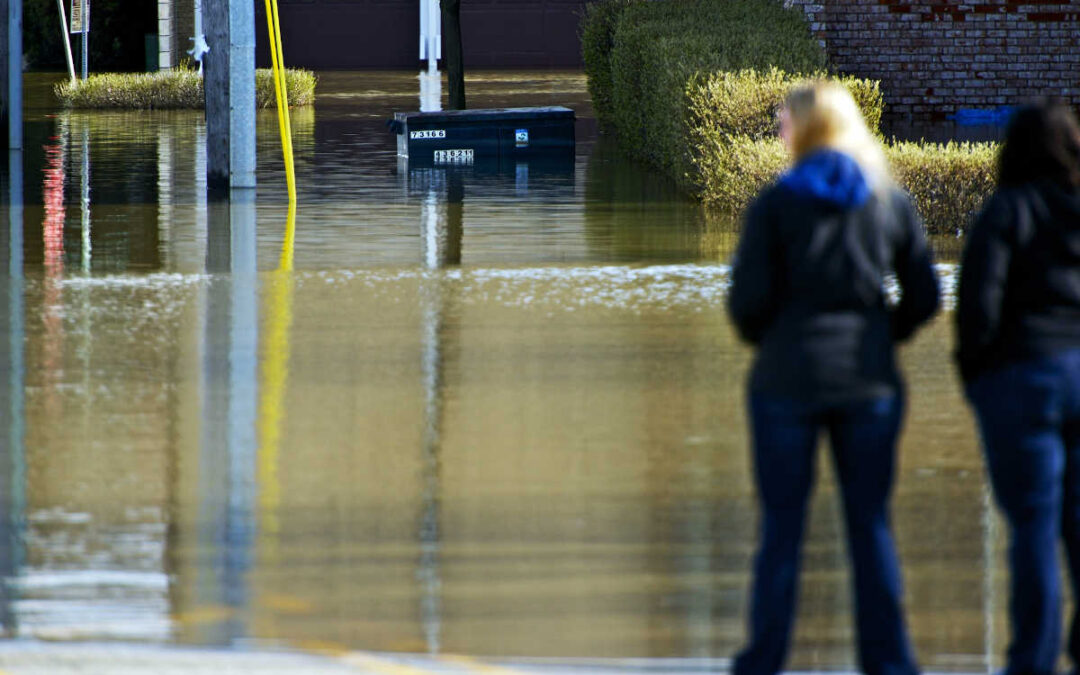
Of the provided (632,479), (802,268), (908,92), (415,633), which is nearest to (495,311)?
(632,479)

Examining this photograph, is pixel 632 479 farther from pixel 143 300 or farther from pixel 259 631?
pixel 143 300

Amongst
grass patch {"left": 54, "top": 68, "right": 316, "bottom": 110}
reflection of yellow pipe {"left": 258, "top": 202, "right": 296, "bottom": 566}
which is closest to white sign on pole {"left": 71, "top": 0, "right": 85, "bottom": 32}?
grass patch {"left": 54, "top": 68, "right": 316, "bottom": 110}

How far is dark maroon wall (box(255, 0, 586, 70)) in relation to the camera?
139 ft

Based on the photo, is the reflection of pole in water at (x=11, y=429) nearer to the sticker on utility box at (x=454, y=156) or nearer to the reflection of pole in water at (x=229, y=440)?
the reflection of pole in water at (x=229, y=440)

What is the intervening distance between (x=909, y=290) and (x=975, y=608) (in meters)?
1.22

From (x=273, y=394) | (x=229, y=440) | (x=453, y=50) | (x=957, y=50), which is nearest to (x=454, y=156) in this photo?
(x=453, y=50)

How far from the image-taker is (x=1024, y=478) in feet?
14.4

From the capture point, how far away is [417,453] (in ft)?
22.9

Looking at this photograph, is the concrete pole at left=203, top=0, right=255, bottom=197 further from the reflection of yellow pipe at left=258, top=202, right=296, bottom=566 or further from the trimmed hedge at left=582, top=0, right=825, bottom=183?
the trimmed hedge at left=582, top=0, right=825, bottom=183

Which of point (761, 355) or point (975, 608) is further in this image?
point (975, 608)

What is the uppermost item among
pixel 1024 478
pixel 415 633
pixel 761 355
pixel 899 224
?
pixel 899 224

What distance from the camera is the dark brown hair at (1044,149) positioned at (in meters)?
4.47

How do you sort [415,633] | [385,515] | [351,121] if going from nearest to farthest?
[415,633] → [385,515] → [351,121]

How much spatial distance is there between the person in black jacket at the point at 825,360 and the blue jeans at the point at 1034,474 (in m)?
0.28
